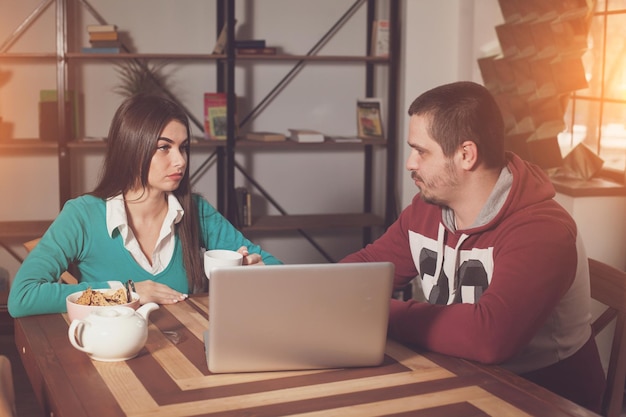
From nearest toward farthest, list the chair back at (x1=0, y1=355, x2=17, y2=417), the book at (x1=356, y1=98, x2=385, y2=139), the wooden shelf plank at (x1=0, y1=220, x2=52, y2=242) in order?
the chair back at (x1=0, y1=355, x2=17, y2=417), the wooden shelf plank at (x1=0, y1=220, x2=52, y2=242), the book at (x1=356, y1=98, x2=385, y2=139)

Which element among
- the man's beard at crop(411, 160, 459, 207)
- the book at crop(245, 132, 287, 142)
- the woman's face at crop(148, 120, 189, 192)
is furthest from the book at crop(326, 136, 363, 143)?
the man's beard at crop(411, 160, 459, 207)

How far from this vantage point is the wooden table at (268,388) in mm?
1447

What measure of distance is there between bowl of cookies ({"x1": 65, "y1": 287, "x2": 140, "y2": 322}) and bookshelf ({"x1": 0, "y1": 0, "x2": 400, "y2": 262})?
238 centimetres

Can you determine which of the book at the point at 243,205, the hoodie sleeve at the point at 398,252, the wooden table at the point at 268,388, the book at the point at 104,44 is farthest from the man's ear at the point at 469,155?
the book at the point at 104,44

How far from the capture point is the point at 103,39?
4219mm

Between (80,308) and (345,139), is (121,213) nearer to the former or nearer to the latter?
(80,308)

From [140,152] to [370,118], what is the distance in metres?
2.44

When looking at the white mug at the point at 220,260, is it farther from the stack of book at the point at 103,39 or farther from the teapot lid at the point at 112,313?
the stack of book at the point at 103,39

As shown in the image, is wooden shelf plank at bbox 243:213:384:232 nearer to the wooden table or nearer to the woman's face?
the woman's face

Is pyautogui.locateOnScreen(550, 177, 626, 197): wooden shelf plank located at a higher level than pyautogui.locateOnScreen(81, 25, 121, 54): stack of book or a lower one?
lower

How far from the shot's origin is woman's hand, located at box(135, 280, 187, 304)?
2080 millimetres

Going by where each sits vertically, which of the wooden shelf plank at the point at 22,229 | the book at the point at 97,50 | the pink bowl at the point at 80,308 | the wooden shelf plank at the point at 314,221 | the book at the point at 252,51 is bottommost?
the wooden shelf plank at the point at 22,229

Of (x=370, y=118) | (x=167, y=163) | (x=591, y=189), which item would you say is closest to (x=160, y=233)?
(x=167, y=163)

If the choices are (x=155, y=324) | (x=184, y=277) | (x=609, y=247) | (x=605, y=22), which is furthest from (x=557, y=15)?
(x=155, y=324)
